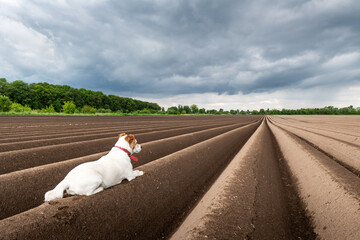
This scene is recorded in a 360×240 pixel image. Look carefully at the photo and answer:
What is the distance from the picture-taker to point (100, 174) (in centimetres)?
285

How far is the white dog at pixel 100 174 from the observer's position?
2596 mm

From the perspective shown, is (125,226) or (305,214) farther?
(305,214)

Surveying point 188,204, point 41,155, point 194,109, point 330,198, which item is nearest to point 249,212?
point 188,204

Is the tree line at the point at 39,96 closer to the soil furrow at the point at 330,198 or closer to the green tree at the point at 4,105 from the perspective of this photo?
→ the green tree at the point at 4,105

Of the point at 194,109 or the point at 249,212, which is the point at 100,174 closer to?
the point at 249,212

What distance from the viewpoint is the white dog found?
260cm

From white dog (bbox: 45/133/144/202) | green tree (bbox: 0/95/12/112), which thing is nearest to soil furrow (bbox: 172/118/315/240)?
white dog (bbox: 45/133/144/202)

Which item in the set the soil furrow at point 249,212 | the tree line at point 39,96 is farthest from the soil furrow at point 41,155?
the tree line at point 39,96

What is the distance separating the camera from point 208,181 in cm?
441

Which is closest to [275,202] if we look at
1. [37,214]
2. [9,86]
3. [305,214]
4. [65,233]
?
[305,214]

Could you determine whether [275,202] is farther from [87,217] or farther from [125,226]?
[87,217]

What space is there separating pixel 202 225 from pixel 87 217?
1669mm

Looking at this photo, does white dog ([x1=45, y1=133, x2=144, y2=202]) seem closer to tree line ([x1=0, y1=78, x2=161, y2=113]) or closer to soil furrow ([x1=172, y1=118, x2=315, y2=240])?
soil furrow ([x1=172, y1=118, x2=315, y2=240])

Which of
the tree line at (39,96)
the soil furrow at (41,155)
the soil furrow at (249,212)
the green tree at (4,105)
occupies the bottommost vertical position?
the soil furrow at (249,212)
